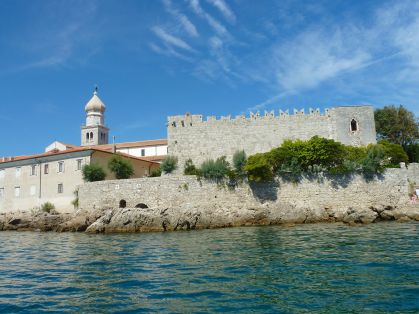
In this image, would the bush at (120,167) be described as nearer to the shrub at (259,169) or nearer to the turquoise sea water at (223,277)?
the shrub at (259,169)

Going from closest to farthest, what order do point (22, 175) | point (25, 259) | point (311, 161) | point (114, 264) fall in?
point (114, 264) → point (25, 259) → point (311, 161) → point (22, 175)

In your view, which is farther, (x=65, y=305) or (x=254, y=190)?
(x=254, y=190)

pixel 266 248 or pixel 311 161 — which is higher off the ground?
pixel 311 161

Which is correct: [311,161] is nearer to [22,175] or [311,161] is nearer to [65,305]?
[65,305]

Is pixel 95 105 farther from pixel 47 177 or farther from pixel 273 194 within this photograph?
pixel 273 194

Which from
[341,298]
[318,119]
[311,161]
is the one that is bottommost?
[341,298]

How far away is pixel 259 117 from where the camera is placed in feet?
108

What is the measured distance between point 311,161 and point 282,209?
4.40 m

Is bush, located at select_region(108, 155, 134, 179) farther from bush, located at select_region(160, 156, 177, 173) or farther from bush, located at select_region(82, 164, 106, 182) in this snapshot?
bush, located at select_region(160, 156, 177, 173)

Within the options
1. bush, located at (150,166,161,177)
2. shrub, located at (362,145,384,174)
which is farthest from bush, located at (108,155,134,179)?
shrub, located at (362,145,384,174)

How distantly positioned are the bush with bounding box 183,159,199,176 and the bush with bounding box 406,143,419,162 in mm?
17937

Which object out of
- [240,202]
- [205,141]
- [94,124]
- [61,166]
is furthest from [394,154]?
[94,124]

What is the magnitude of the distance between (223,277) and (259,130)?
24008 mm

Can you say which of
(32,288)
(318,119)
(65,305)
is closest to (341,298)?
(65,305)
